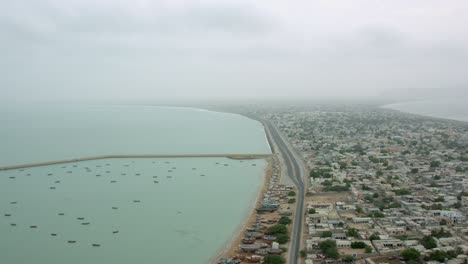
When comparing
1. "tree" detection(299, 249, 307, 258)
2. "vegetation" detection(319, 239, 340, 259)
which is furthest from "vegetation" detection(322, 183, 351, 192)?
"tree" detection(299, 249, 307, 258)

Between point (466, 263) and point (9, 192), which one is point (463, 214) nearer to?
point (466, 263)

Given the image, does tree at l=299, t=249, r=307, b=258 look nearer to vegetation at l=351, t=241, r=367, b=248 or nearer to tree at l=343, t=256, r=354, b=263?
tree at l=343, t=256, r=354, b=263

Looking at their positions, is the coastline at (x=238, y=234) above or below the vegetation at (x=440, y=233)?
below

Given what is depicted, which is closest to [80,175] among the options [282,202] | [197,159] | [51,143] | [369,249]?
[197,159]

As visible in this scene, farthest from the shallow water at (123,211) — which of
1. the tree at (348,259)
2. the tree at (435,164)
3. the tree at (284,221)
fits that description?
the tree at (435,164)

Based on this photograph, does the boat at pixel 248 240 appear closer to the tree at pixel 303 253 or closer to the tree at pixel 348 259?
the tree at pixel 303 253

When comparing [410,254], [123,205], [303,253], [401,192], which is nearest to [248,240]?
[303,253]
